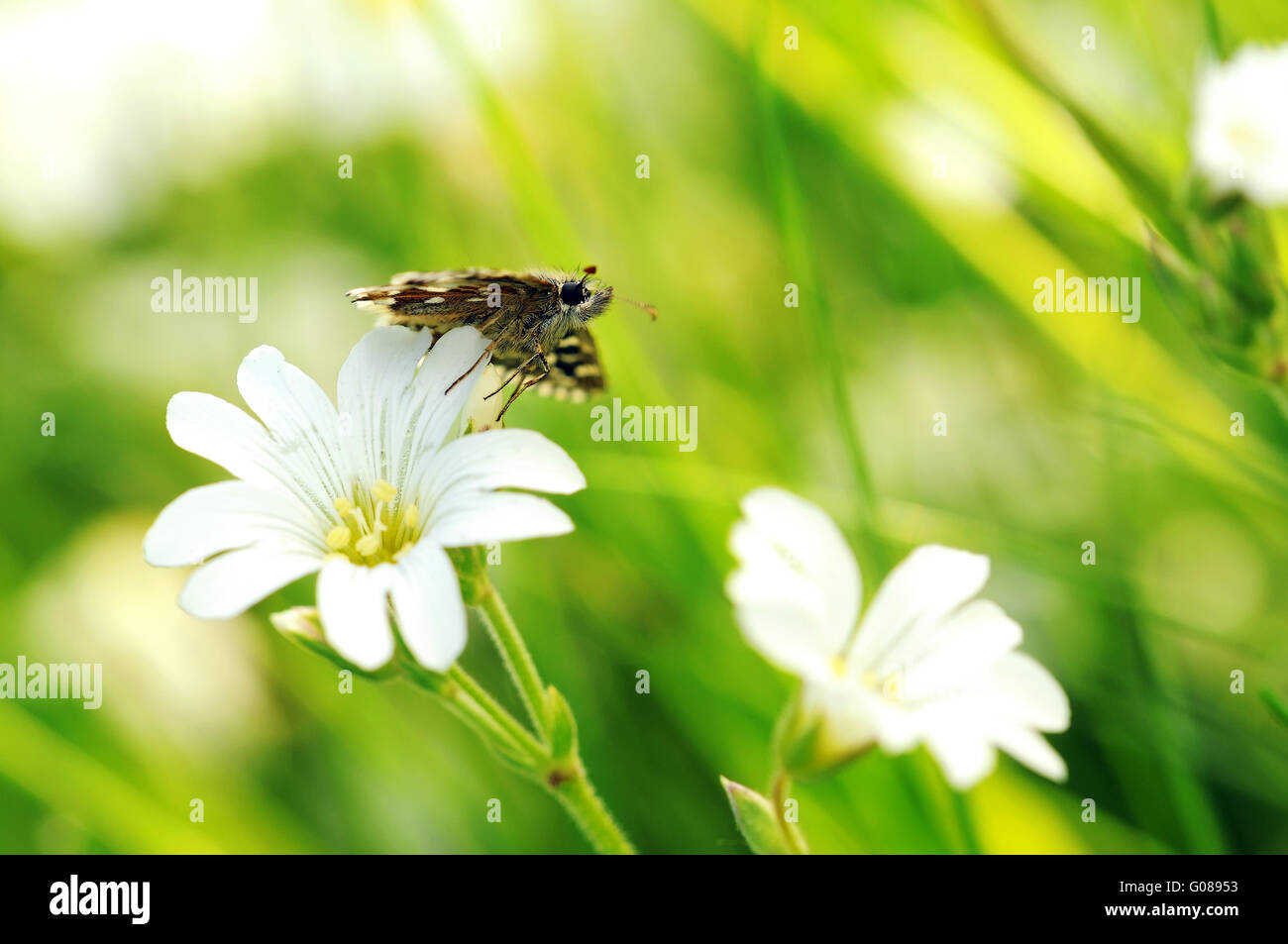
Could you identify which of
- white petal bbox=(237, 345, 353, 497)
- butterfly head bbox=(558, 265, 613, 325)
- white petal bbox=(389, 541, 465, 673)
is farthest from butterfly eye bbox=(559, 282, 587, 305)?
white petal bbox=(389, 541, 465, 673)

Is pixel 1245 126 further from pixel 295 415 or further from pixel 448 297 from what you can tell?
pixel 295 415

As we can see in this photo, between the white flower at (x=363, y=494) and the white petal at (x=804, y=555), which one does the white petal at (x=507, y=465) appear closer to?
the white flower at (x=363, y=494)

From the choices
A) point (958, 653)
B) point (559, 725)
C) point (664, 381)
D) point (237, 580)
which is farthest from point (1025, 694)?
point (664, 381)

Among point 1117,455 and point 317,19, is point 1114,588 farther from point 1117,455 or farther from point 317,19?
point 317,19

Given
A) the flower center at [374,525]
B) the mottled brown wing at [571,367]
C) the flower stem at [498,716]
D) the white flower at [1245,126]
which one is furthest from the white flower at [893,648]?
the white flower at [1245,126]

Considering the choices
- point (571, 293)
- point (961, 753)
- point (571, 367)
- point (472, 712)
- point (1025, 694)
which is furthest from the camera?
point (571, 367)
